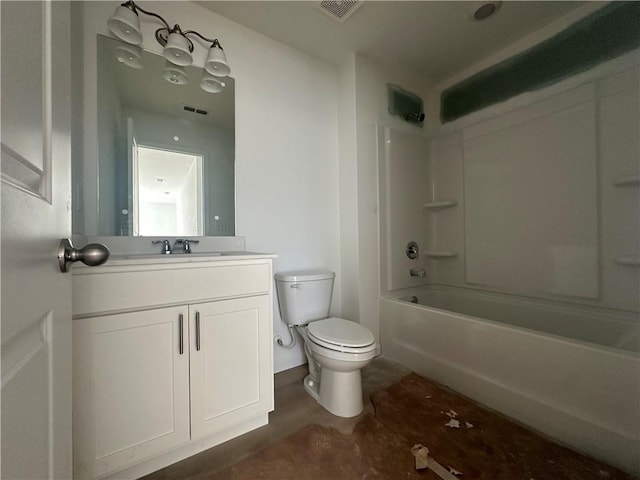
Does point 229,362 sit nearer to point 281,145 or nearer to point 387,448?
point 387,448

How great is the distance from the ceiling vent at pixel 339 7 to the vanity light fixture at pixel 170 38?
68 centimetres

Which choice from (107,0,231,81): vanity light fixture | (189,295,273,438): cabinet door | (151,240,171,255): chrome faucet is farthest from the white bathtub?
(107,0,231,81): vanity light fixture

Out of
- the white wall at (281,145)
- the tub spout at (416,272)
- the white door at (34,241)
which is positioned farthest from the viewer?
the tub spout at (416,272)

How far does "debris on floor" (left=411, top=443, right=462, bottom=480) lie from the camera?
100cm

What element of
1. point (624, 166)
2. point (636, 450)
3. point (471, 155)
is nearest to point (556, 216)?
point (624, 166)

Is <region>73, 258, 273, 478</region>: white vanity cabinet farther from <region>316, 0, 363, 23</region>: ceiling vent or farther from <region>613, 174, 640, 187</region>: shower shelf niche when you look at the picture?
<region>613, 174, 640, 187</region>: shower shelf niche

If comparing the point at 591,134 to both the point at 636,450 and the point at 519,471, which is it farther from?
the point at 519,471

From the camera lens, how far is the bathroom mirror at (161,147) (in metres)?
1.30

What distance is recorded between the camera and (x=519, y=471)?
3.36 ft

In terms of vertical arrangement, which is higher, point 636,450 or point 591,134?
point 591,134

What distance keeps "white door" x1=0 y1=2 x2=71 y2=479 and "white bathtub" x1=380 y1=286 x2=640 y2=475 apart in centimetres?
172

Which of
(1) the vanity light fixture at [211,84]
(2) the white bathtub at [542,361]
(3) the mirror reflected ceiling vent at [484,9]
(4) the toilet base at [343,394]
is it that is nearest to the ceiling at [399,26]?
(3) the mirror reflected ceiling vent at [484,9]

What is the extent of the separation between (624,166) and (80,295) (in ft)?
8.93

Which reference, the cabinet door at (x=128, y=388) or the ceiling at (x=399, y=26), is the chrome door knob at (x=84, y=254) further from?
the ceiling at (x=399, y=26)
